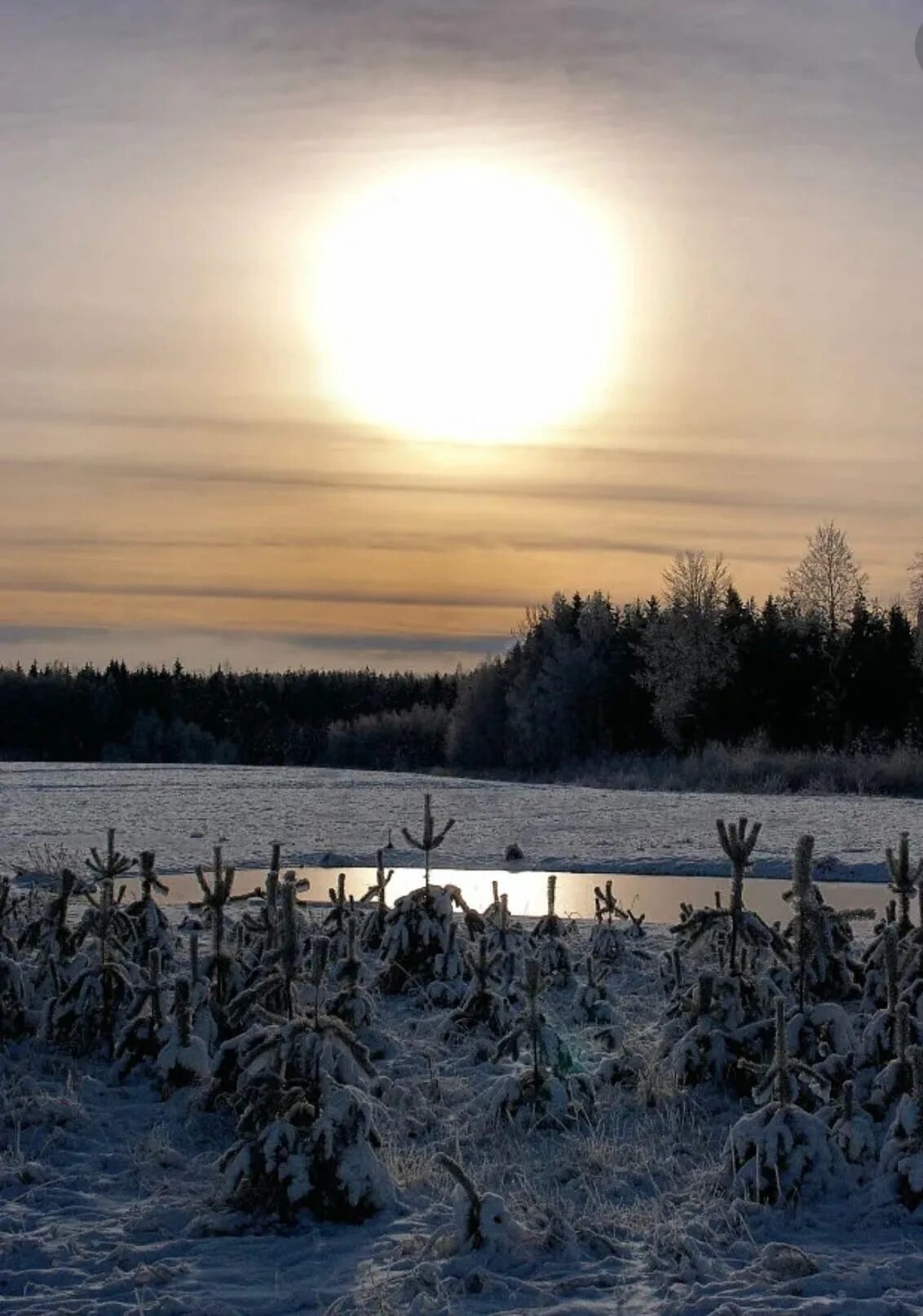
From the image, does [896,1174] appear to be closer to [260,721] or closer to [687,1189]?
[687,1189]

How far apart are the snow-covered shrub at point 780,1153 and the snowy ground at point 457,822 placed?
11886 millimetres

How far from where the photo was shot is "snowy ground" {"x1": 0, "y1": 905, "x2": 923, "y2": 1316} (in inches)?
218

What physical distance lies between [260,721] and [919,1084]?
9279 cm

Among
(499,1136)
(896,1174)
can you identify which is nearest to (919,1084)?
(896,1174)

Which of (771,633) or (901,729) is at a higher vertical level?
(771,633)

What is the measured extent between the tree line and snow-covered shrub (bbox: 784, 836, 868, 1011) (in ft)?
125

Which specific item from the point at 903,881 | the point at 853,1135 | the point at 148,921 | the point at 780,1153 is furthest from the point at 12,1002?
the point at 903,881

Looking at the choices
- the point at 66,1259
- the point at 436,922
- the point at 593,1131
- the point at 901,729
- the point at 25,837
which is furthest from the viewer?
the point at 901,729

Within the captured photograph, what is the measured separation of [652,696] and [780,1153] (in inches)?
2170

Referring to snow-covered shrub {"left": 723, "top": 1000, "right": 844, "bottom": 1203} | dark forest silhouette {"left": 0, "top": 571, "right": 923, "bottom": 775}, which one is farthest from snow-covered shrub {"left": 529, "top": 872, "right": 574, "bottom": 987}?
dark forest silhouette {"left": 0, "top": 571, "right": 923, "bottom": 775}

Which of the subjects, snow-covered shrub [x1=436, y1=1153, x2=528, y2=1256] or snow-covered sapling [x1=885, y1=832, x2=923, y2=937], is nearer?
snow-covered shrub [x1=436, y1=1153, x2=528, y2=1256]

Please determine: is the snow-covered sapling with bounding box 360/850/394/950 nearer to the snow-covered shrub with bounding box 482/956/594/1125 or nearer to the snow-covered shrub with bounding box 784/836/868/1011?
the snow-covered shrub with bounding box 784/836/868/1011

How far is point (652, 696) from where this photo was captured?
61.2m

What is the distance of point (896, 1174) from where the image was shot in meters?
6.52
